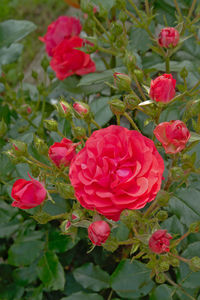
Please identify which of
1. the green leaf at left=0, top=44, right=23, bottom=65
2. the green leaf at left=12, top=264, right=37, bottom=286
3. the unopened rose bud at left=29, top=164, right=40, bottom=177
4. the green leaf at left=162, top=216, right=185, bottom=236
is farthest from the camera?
the green leaf at left=0, top=44, right=23, bottom=65

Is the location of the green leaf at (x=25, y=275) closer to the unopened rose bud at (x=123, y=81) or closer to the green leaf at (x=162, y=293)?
the green leaf at (x=162, y=293)

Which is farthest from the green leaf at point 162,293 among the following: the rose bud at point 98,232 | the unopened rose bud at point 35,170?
the unopened rose bud at point 35,170

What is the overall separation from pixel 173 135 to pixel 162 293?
0.33 m

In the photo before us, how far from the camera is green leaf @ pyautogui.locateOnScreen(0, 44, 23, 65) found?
103cm

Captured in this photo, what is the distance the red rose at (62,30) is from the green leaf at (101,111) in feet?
0.86

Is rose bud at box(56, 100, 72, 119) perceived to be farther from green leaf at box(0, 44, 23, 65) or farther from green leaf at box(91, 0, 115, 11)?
green leaf at box(0, 44, 23, 65)

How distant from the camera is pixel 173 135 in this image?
0.54 metres

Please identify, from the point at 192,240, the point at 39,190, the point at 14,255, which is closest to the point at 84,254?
the point at 14,255

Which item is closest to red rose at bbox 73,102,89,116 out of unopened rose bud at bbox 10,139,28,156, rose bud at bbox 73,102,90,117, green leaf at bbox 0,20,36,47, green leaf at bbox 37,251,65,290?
rose bud at bbox 73,102,90,117

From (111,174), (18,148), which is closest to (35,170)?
(18,148)

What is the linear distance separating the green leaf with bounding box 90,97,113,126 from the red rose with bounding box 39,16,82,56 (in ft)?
0.86

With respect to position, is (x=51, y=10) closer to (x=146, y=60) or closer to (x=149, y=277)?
(x=146, y=60)

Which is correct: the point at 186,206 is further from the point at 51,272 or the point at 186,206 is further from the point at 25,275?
the point at 25,275

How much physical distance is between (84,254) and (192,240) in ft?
0.99
